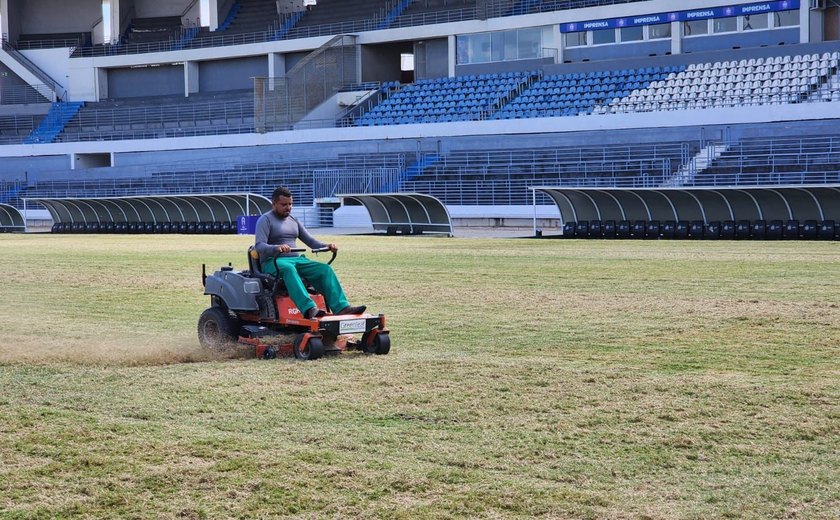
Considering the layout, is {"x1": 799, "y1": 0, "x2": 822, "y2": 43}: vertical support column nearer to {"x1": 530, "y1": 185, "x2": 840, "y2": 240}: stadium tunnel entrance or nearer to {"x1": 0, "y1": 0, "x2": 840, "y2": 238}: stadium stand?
{"x1": 0, "y1": 0, "x2": 840, "y2": 238}: stadium stand

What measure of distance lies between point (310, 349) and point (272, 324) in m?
0.71

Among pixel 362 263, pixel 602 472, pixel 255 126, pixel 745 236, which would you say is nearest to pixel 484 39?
pixel 255 126

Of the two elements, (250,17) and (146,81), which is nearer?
(250,17)

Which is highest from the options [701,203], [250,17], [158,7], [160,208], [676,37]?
[158,7]

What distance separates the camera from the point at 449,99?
50.3 metres

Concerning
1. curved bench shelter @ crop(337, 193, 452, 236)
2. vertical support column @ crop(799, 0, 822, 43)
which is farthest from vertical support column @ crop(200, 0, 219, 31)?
vertical support column @ crop(799, 0, 822, 43)

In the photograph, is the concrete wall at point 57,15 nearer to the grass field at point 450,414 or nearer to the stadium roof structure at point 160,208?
the stadium roof structure at point 160,208

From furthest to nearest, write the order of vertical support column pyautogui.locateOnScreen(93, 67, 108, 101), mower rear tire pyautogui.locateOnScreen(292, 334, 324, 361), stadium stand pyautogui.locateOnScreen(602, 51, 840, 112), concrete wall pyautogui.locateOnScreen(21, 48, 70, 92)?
concrete wall pyautogui.locateOnScreen(21, 48, 70, 92) → vertical support column pyautogui.locateOnScreen(93, 67, 108, 101) → stadium stand pyautogui.locateOnScreen(602, 51, 840, 112) → mower rear tire pyautogui.locateOnScreen(292, 334, 324, 361)

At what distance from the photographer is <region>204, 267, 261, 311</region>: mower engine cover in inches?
378

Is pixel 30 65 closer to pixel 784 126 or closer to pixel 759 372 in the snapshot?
pixel 784 126

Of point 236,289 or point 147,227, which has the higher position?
point 236,289

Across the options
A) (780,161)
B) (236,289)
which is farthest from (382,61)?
(236,289)

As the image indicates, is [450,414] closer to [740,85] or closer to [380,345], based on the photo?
[380,345]

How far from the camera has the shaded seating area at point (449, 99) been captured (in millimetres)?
48812
